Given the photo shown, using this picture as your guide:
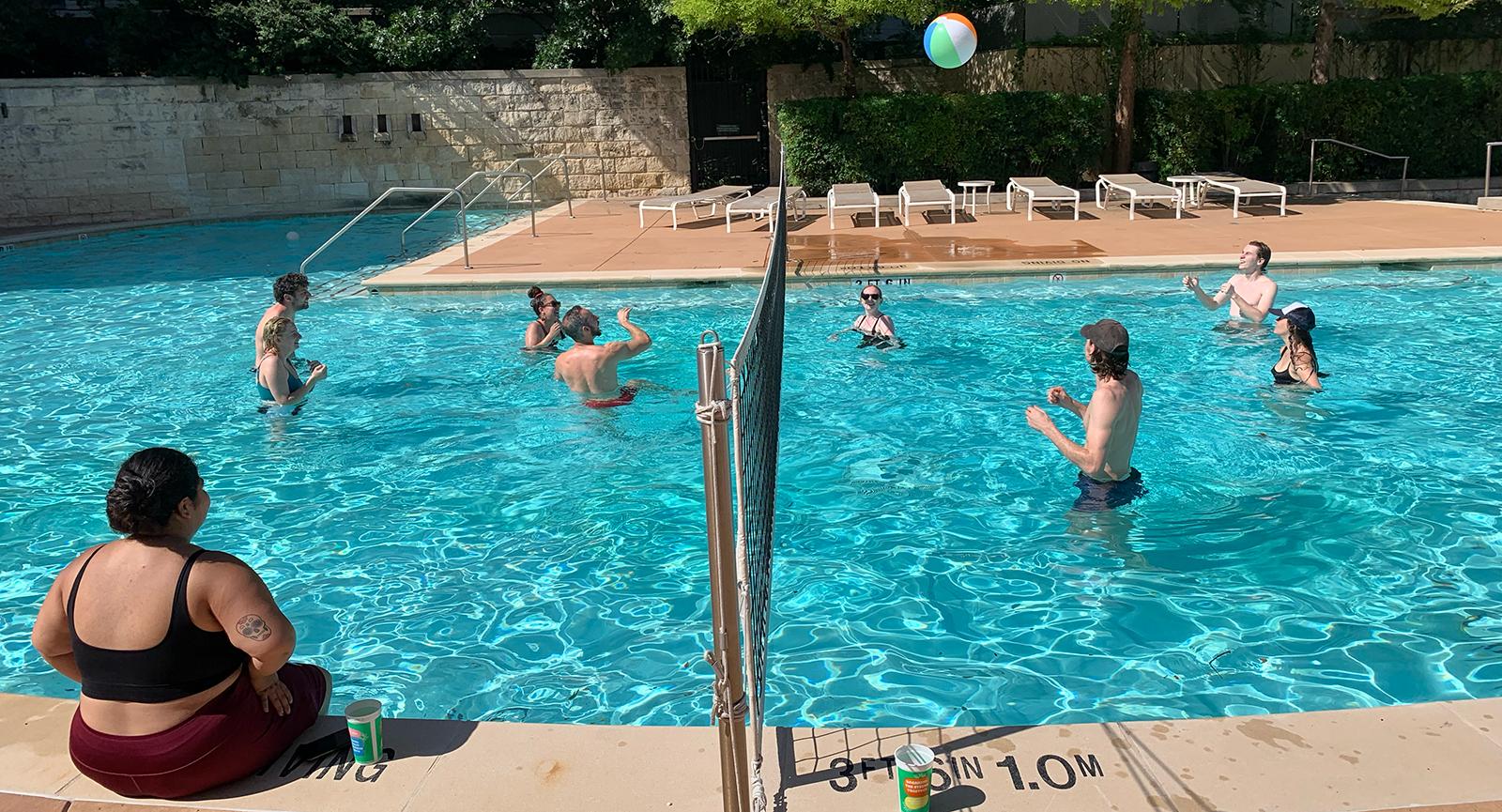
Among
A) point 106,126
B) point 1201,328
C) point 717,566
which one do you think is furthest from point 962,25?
point 106,126

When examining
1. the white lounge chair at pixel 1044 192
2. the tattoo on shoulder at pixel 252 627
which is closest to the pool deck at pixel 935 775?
the tattoo on shoulder at pixel 252 627

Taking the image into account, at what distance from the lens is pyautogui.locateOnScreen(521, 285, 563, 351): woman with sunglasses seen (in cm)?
1022

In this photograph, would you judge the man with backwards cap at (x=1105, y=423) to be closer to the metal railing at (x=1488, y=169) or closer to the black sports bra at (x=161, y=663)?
the black sports bra at (x=161, y=663)

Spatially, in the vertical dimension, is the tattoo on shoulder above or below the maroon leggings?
above

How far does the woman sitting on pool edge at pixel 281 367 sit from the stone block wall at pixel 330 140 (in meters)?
16.2

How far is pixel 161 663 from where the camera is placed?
132 inches

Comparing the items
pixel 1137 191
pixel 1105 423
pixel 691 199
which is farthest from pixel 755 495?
pixel 1137 191

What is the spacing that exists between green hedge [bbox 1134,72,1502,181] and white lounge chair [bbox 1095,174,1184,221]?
8.54ft

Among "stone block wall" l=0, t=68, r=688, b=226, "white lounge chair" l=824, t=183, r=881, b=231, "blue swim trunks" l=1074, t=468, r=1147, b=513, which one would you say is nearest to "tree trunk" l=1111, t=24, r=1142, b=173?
"white lounge chair" l=824, t=183, r=881, b=231

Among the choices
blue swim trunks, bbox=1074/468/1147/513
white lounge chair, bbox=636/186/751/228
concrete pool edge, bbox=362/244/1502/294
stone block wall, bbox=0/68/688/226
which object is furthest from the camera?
stone block wall, bbox=0/68/688/226

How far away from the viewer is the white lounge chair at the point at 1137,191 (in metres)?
17.2

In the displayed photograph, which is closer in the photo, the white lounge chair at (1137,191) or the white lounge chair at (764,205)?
the white lounge chair at (1137,191)

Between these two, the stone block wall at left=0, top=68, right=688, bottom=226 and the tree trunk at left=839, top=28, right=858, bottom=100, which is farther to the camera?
the stone block wall at left=0, top=68, right=688, bottom=226

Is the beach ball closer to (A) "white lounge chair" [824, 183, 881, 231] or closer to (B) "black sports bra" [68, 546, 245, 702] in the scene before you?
(A) "white lounge chair" [824, 183, 881, 231]
